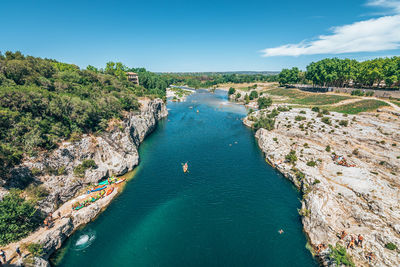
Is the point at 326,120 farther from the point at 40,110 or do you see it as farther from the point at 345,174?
the point at 40,110

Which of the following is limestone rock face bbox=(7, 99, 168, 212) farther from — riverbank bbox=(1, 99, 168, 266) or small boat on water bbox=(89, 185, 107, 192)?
small boat on water bbox=(89, 185, 107, 192)

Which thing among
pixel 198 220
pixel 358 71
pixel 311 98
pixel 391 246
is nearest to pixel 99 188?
pixel 198 220

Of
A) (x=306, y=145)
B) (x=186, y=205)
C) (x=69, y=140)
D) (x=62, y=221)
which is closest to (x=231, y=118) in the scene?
(x=306, y=145)

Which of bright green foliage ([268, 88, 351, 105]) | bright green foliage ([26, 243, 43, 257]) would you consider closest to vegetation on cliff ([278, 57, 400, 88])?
bright green foliage ([268, 88, 351, 105])

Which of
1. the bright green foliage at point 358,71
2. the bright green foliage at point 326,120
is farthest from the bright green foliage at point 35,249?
the bright green foliage at point 358,71

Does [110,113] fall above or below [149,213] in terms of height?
above

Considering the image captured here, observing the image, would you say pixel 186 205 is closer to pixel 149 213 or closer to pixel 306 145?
pixel 149 213
